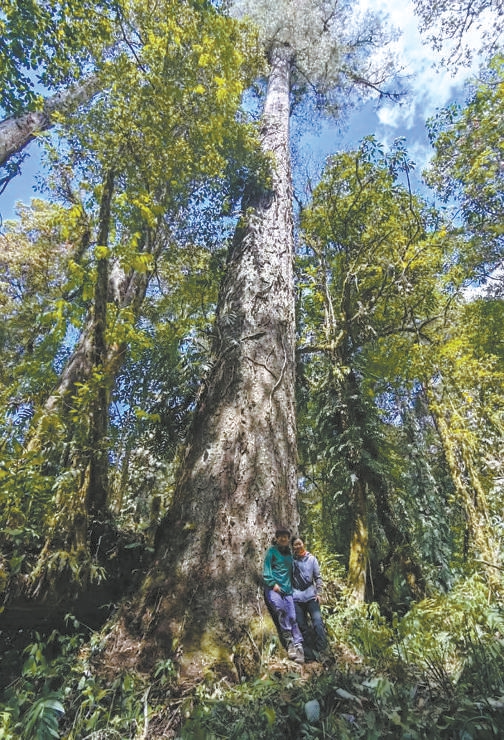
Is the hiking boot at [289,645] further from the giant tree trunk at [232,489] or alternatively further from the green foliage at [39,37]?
the green foliage at [39,37]

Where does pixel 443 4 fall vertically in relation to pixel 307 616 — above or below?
above

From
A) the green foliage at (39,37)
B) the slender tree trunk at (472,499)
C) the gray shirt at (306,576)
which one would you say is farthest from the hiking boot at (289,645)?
the green foliage at (39,37)

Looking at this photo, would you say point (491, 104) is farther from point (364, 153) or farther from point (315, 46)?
point (315, 46)

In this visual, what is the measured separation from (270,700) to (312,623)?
1.76m

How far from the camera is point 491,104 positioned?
8.39 m

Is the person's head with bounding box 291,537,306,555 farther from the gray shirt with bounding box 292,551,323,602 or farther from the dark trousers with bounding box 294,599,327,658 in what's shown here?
the dark trousers with bounding box 294,599,327,658

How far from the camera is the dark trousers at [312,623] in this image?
3132 millimetres

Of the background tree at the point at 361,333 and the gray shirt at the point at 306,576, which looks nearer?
the gray shirt at the point at 306,576

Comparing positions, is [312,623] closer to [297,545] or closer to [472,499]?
[297,545]

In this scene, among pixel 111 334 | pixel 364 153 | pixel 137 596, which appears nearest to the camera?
pixel 137 596

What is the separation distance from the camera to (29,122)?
26.5 ft

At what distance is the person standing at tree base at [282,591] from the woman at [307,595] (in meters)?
0.24

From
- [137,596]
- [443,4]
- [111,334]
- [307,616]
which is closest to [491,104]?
[443,4]

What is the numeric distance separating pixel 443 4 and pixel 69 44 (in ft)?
24.8
